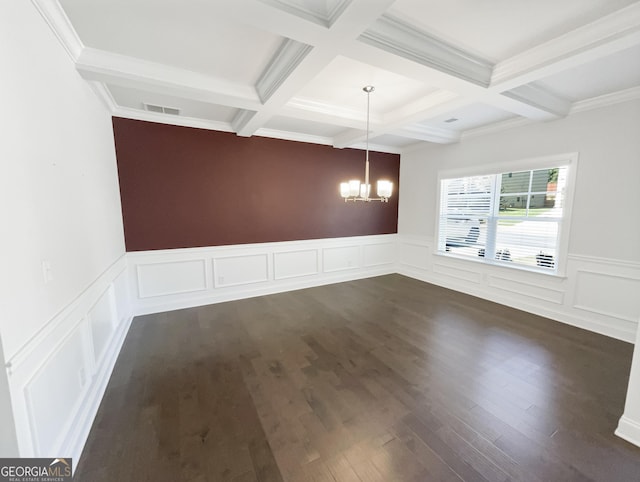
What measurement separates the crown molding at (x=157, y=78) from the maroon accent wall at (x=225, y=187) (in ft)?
4.38

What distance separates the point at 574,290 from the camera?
343 centimetres

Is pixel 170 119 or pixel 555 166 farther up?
pixel 170 119

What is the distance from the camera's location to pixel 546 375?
7.91 feet

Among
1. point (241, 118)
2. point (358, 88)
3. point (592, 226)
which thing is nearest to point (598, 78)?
point (592, 226)

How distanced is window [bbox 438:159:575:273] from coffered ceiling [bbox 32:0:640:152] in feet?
3.28

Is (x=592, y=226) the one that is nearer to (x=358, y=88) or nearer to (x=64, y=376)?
(x=358, y=88)

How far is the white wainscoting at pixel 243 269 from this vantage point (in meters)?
3.81

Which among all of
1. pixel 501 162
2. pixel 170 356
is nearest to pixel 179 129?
pixel 170 356

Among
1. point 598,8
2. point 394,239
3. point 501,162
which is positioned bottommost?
point 394,239

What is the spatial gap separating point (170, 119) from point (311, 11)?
2904 millimetres

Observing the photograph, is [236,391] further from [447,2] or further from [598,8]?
[598,8]

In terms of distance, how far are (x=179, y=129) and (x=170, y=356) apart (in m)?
3.08

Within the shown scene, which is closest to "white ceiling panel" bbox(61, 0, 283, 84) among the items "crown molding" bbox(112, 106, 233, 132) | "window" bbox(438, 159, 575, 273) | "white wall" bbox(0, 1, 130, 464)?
"white wall" bbox(0, 1, 130, 464)

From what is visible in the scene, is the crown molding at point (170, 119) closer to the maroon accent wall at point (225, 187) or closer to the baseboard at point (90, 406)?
the maroon accent wall at point (225, 187)
